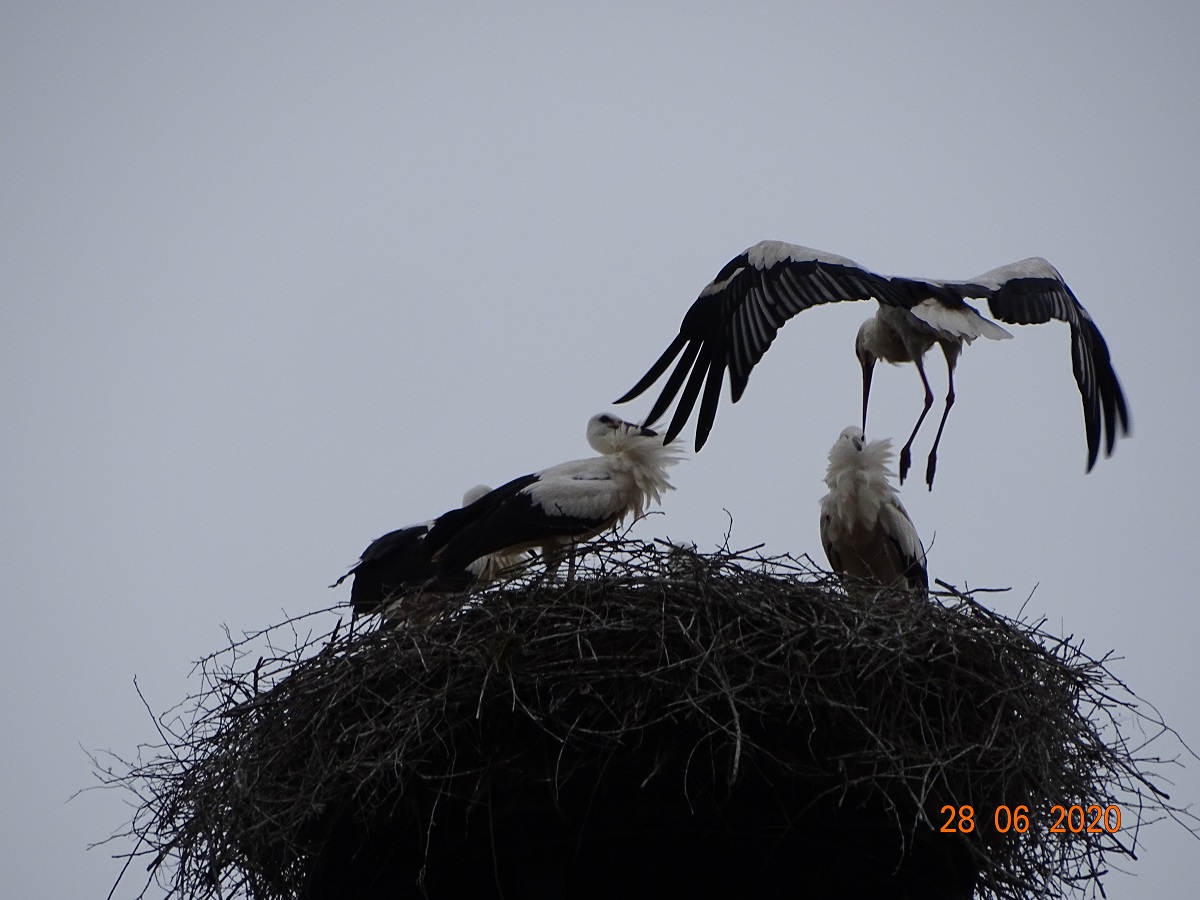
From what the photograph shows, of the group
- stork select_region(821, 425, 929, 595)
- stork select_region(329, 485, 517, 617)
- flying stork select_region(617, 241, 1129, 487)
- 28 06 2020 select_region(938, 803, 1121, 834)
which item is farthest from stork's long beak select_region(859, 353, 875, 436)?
28 06 2020 select_region(938, 803, 1121, 834)

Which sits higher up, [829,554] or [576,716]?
[829,554]

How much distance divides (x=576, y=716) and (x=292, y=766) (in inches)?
42.5

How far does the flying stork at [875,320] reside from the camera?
6363 mm

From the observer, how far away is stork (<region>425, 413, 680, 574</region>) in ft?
22.6

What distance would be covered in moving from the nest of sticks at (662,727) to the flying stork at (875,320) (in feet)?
3.74

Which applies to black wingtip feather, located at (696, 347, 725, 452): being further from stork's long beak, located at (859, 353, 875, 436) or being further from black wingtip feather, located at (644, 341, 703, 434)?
stork's long beak, located at (859, 353, 875, 436)

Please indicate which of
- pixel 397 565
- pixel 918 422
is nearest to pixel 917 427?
pixel 918 422

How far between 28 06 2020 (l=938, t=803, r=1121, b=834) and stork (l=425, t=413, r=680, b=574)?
7.91 feet

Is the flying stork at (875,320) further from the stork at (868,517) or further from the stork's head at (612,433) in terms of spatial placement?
the stork's head at (612,433)

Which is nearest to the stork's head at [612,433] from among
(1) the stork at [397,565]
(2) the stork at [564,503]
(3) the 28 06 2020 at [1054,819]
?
(2) the stork at [564,503]

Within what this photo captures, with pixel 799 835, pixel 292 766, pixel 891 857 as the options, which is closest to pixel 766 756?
pixel 799 835

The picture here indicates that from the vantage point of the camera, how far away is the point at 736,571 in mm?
5371

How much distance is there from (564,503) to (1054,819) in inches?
108

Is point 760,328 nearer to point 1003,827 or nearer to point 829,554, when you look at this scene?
point 829,554
